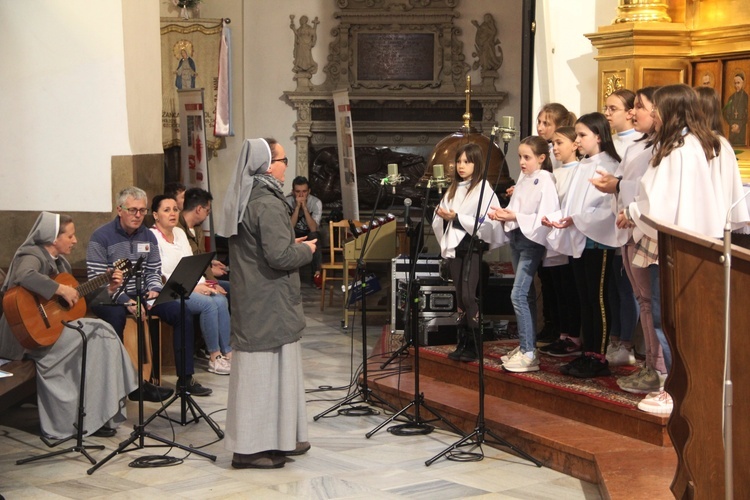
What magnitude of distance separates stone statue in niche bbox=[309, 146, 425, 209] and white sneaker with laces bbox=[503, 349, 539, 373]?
26.3ft

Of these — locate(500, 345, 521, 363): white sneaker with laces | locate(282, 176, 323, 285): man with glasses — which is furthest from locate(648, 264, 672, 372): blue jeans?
locate(282, 176, 323, 285): man with glasses

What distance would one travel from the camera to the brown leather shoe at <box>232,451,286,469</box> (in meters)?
5.12

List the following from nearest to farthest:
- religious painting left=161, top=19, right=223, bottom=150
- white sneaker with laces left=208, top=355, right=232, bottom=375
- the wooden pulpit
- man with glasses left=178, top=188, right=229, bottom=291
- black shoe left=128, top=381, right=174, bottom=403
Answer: the wooden pulpit → black shoe left=128, top=381, right=174, bottom=403 → white sneaker with laces left=208, top=355, right=232, bottom=375 → man with glasses left=178, top=188, right=229, bottom=291 → religious painting left=161, top=19, right=223, bottom=150

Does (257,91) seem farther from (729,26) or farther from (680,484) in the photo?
(680,484)

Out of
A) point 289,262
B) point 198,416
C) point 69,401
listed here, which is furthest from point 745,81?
Answer: point 69,401

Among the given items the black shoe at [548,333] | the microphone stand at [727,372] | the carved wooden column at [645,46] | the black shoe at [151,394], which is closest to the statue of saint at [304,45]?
the carved wooden column at [645,46]

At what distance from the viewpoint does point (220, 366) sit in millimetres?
7375

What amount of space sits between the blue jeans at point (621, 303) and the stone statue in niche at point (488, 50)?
856cm

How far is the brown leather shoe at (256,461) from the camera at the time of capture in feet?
16.8

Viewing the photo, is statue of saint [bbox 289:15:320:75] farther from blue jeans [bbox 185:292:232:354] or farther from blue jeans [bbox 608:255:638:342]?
blue jeans [bbox 608:255:638:342]

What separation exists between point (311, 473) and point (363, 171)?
9.36 metres

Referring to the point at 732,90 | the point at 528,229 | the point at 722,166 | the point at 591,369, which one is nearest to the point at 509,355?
the point at 591,369

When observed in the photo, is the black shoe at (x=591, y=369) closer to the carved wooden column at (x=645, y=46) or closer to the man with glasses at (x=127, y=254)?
the carved wooden column at (x=645, y=46)

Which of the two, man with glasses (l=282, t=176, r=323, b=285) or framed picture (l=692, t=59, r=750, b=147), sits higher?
framed picture (l=692, t=59, r=750, b=147)
